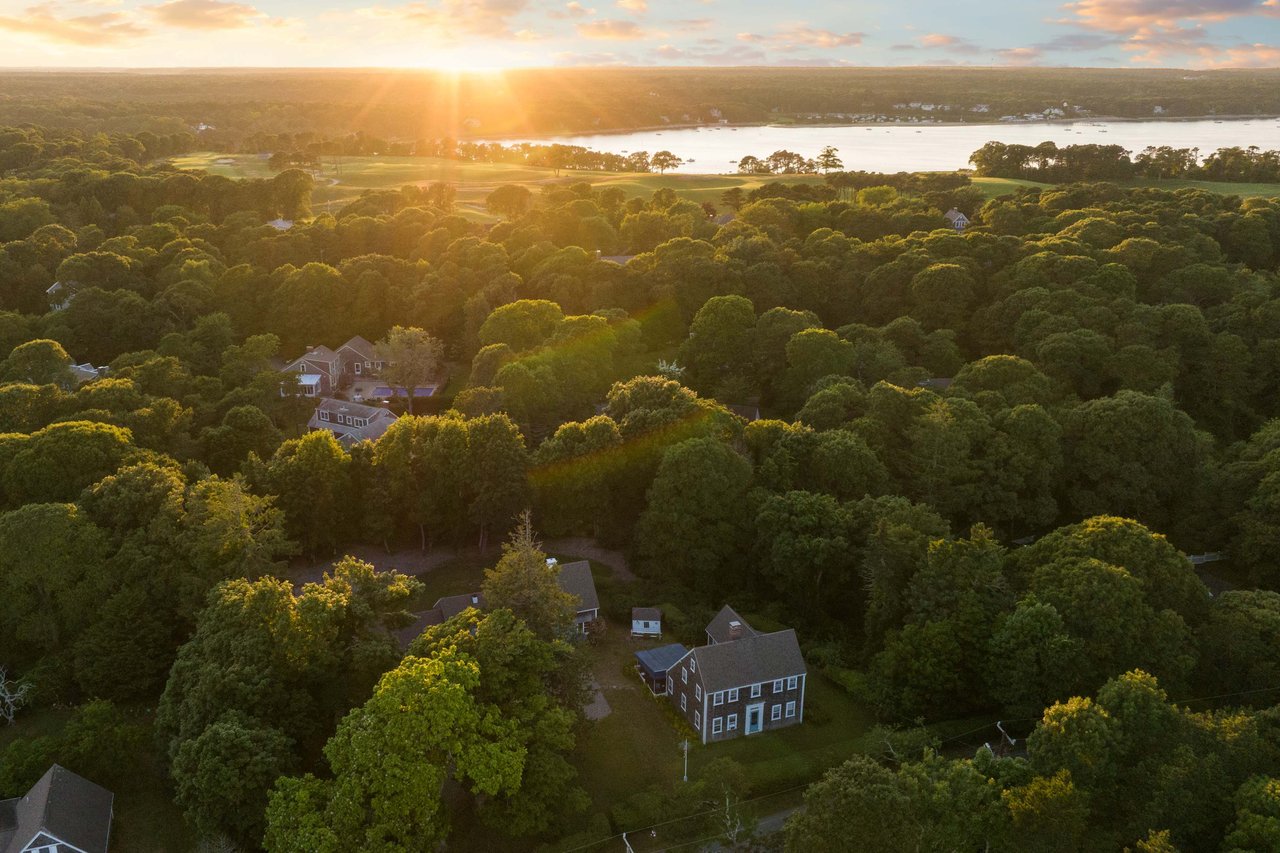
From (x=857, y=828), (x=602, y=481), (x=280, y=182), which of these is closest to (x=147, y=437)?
(x=602, y=481)

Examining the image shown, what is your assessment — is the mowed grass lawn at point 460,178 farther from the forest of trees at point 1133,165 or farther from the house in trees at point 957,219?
the house in trees at point 957,219

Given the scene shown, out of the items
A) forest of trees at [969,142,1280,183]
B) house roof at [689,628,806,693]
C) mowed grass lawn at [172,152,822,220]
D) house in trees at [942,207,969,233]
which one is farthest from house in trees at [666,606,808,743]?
forest of trees at [969,142,1280,183]

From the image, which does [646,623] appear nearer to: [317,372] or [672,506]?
[672,506]

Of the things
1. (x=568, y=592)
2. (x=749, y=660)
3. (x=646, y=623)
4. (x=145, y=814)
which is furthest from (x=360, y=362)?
(x=749, y=660)

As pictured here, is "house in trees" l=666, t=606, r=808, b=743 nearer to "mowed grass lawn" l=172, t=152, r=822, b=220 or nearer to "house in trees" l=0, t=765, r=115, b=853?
"house in trees" l=0, t=765, r=115, b=853

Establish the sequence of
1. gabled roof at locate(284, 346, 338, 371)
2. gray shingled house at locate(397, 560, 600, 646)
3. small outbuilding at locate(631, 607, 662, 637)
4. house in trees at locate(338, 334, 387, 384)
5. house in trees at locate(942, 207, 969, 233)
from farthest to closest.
→ 1. house in trees at locate(942, 207, 969, 233)
2. house in trees at locate(338, 334, 387, 384)
3. gabled roof at locate(284, 346, 338, 371)
4. small outbuilding at locate(631, 607, 662, 637)
5. gray shingled house at locate(397, 560, 600, 646)

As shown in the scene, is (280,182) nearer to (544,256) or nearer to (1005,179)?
(544,256)
